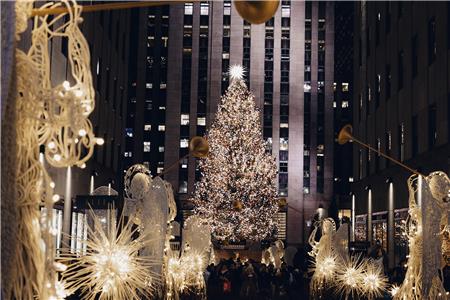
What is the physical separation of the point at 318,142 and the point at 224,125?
23.0 metres

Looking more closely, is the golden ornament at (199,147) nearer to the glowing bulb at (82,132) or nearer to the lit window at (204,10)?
the glowing bulb at (82,132)

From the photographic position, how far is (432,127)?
25625 mm

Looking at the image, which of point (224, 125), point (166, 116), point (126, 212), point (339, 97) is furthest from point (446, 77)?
point (339, 97)

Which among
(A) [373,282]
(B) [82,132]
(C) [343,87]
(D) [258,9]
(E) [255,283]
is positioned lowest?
(E) [255,283]

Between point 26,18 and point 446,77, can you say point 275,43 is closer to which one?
point 446,77

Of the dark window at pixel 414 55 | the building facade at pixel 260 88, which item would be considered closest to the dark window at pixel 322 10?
the building facade at pixel 260 88

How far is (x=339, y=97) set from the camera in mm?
86688

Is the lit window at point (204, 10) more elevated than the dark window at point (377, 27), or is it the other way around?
the lit window at point (204, 10)

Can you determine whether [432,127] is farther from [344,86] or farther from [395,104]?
[344,86]

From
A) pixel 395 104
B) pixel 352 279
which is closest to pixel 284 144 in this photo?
pixel 395 104

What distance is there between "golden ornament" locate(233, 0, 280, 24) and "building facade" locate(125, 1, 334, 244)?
61.8 meters

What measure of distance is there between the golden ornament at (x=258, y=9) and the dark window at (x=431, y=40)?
21634 millimetres

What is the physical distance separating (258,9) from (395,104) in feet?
91.0

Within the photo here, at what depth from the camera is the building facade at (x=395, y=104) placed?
24656 millimetres
